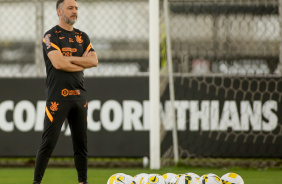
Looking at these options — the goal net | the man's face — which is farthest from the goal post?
the man's face

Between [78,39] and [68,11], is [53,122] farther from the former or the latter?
[68,11]

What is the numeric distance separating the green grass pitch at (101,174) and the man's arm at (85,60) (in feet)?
4.97

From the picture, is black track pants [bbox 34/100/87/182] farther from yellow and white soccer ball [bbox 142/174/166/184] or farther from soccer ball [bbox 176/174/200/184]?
soccer ball [bbox 176/174/200/184]

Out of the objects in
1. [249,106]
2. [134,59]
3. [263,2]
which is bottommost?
[249,106]

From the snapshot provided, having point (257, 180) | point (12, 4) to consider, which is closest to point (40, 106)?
point (12, 4)

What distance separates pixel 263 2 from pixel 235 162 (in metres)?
2.30

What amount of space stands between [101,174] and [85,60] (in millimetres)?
2192

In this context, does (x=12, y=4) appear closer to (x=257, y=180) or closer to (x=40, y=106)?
(x=40, y=106)

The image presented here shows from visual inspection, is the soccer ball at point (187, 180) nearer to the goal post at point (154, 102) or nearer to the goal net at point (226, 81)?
the goal post at point (154, 102)

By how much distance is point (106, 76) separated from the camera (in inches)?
323

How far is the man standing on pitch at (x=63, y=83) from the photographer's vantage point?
5.39 metres

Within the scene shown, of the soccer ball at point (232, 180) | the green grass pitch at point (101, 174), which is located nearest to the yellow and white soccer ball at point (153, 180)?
the soccer ball at point (232, 180)

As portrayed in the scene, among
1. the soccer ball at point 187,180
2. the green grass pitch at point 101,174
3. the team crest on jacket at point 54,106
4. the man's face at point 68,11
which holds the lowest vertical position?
the green grass pitch at point 101,174

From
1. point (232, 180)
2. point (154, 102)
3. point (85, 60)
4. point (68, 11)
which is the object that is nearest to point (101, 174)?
point (154, 102)
